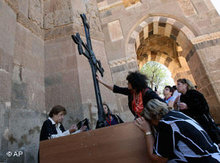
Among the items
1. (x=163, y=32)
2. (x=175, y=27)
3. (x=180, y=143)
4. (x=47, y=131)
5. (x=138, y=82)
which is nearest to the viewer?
(x=180, y=143)

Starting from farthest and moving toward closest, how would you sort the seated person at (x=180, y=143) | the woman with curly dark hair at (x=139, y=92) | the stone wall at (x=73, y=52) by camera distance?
the stone wall at (x=73, y=52)
the woman with curly dark hair at (x=139, y=92)
the seated person at (x=180, y=143)

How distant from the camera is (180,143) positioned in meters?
1.06

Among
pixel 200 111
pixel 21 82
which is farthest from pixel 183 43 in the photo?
pixel 21 82

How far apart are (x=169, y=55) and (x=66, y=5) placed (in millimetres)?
7101

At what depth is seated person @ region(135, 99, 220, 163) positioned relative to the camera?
102 centimetres

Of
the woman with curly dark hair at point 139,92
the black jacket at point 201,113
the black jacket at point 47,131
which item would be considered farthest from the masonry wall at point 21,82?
the black jacket at point 201,113

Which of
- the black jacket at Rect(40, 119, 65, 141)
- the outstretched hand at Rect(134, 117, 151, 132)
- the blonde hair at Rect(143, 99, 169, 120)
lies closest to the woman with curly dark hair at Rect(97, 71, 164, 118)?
the blonde hair at Rect(143, 99, 169, 120)

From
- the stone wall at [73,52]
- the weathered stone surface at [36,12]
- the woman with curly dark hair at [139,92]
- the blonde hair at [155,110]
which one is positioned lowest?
the blonde hair at [155,110]

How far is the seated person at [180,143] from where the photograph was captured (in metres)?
1.02

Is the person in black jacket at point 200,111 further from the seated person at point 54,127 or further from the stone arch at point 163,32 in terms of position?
the stone arch at point 163,32

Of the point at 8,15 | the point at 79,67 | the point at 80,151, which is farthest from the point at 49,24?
the point at 80,151

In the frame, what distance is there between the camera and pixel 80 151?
117 centimetres

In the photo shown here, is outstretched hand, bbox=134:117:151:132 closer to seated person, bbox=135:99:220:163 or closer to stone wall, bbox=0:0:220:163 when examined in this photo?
seated person, bbox=135:99:220:163

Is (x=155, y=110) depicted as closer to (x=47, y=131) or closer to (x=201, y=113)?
(x=201, y=113)
